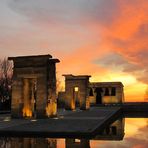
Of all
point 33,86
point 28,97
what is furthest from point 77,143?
point 33,86

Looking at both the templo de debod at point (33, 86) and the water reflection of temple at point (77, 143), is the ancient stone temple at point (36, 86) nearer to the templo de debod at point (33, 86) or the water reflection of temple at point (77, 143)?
the templo de debod at point (33, 86)

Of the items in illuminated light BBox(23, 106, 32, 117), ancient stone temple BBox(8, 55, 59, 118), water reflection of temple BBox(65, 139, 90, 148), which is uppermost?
ancient stone temple BBox(8, 55, 59, 118)

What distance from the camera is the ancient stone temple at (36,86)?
21141 millimetres

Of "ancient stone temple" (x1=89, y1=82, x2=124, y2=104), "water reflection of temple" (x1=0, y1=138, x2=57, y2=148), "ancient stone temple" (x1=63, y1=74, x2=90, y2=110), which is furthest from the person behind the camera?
"ancient stone temple" (x1=89, y1=82, x2=124, y2=104)

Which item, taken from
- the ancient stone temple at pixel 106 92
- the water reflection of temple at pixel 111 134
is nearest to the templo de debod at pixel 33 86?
the water reflection of temple at pixel 111 134

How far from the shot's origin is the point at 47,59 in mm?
21328

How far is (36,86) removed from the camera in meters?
21.3

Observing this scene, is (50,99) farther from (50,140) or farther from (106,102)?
(106,102)

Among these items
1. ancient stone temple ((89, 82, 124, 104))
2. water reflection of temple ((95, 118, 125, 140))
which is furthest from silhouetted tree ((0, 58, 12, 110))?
water reflection of temple ((95, 118, 125, 140))

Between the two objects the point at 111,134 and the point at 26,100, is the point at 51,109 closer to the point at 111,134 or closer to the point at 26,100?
the point at 26,100

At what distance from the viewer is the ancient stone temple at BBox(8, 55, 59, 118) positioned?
69.4 ft

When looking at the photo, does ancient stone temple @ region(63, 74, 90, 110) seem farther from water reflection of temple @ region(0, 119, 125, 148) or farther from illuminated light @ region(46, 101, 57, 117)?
water reflection of temple @ region(0, 119, 125, 148)

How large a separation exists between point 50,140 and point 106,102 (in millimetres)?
40992

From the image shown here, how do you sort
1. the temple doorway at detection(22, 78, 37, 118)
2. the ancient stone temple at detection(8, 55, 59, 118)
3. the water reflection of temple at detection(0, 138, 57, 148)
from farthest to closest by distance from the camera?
the temple doorway at detection(22, 78, 37, 118) → the ancient stone temple at detection(8, 55, 59, 118) → the water reflection of temple at detection(0, 138, 57, 148)
